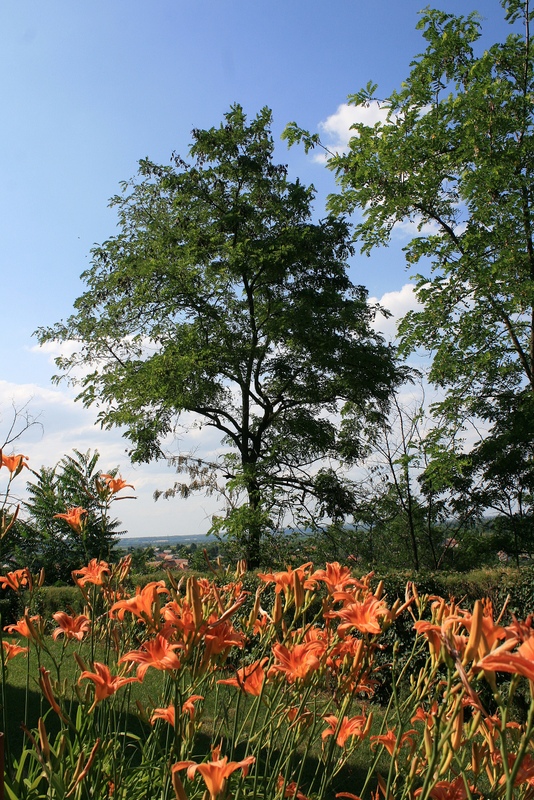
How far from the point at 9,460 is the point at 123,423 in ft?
39.3

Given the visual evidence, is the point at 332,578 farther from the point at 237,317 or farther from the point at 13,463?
the point at 237,317

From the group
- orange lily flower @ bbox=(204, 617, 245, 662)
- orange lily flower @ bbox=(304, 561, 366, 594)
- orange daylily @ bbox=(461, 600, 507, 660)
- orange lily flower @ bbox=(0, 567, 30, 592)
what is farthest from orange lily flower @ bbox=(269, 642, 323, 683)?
orange lily flower @ bbox=(0, 567, 30, 592)

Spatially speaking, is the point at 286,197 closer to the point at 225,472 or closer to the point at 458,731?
the point at 225,472

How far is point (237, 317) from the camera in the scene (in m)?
14.1

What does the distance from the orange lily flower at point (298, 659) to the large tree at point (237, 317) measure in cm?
1086

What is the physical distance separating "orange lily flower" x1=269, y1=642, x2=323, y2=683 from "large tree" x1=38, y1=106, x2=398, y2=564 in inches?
427

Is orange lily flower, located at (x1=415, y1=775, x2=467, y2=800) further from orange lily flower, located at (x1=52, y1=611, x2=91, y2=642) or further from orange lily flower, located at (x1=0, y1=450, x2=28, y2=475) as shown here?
orange lily flower, located at (x1=0, y1=450, x2=28, y2=475)

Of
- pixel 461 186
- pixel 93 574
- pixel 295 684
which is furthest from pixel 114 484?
pixel 461 186

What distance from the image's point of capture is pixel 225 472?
14.2m

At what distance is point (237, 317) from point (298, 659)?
12977mm

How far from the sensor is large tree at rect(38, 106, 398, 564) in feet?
42.4

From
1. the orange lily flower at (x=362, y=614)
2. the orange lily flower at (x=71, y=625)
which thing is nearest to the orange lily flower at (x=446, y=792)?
the orange lily flower at (x=362, y=614)

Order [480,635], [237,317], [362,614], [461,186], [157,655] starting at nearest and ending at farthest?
[480,635] < [157,655] < [362,614] < [461,186] < [237,317]

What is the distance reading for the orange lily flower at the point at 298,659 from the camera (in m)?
1.37
